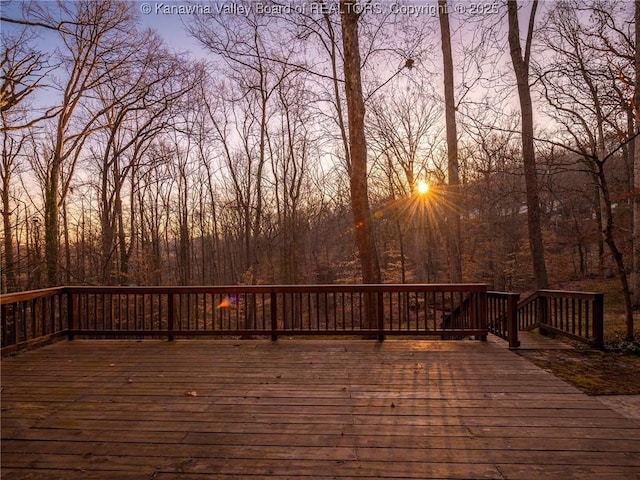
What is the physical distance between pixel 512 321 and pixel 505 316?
0.52 meters

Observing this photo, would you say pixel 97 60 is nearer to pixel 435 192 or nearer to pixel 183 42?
pixel 183 42

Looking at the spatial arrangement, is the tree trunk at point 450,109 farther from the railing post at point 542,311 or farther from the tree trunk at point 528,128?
the railing post at point 542,311

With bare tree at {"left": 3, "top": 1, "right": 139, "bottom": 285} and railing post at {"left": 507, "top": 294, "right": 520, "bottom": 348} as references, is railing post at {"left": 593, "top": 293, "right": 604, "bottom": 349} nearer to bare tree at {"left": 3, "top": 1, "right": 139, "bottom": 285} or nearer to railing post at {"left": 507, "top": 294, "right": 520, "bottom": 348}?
railing post at {"left": 507, "top": 294, "right": 520, "bottom": 348}

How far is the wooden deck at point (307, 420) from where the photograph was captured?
90.1 inches

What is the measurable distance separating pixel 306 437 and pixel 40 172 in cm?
1884

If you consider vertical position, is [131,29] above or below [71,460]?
above

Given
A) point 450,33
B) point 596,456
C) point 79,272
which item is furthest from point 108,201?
point 596,456

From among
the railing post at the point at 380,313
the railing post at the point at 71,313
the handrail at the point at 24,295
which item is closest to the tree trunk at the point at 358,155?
the railing post at the point at 380,313

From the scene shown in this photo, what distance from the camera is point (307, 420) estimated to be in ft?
9.57

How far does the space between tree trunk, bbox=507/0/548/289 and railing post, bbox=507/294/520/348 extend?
134 inches

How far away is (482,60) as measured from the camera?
8852 millimetres

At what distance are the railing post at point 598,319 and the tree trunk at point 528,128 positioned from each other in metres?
3.01

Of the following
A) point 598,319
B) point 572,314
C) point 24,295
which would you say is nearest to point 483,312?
point 572,314

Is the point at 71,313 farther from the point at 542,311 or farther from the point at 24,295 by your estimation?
the point at 542,311
